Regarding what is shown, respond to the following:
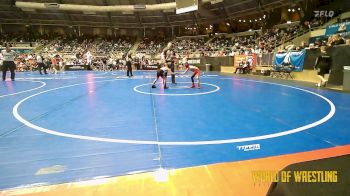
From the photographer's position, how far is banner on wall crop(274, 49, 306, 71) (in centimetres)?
1346

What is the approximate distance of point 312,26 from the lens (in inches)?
931

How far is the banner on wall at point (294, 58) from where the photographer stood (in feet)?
44.2

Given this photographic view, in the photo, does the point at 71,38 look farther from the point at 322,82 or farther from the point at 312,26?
the point at 322,82

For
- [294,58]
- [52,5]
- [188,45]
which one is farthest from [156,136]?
[52,5]

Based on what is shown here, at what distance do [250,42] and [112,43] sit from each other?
948 inches

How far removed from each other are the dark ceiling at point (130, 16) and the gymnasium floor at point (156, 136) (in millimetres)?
28608

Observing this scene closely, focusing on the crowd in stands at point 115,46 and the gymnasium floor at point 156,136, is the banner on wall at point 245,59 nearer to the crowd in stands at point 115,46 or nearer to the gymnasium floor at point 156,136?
A: the crowd in stands at point 115,46

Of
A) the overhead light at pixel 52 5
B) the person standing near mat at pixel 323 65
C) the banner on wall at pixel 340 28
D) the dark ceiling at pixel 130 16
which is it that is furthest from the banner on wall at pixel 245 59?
the overhead light at pixel 52 5

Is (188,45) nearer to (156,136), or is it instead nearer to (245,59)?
(245,59)

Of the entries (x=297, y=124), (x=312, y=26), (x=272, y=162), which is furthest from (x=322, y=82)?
(x=312, y=26)

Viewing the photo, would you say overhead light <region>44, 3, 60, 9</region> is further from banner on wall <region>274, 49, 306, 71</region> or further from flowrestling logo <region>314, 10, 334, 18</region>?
flowrestling logo <region>314, 10, 334, 18</region>

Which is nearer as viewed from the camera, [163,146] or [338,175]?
[338,175]

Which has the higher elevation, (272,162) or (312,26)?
(312,26)

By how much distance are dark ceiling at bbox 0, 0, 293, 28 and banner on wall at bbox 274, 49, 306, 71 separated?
18347 millimetres
